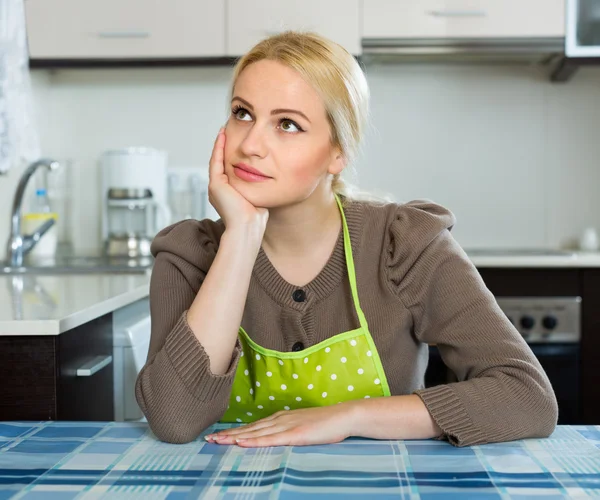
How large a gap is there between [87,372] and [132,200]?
1.40 m

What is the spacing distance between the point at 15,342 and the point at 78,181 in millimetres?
1825

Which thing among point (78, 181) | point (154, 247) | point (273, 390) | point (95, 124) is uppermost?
point (95, 124)

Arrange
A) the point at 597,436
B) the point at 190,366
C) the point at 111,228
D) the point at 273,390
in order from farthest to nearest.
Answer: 1. the point at 111,228
2. the point at 273,390
3. the point at 190,366
4. the point at 597,436

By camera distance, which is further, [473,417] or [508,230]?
[508,230]

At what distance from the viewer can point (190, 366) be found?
109 centimetres

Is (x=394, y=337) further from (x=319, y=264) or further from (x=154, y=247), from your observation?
(x=154, y=247)

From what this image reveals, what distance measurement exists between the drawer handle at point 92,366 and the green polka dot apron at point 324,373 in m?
0.36

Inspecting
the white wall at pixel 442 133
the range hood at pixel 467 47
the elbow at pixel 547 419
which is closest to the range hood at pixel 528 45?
the range hood at pixel 467 47

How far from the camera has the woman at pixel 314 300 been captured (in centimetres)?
103

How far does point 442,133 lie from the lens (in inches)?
117

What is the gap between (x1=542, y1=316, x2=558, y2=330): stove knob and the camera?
2459 mm

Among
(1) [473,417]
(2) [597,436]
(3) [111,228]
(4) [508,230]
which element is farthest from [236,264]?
(4) [508,230]

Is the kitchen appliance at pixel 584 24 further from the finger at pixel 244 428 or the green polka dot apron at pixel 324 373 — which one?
the finger at pixel 244 428

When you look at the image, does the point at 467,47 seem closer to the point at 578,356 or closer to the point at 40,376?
the point at 578,356
